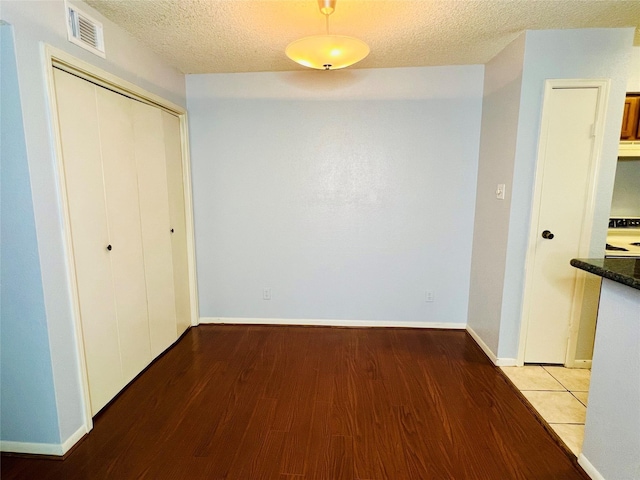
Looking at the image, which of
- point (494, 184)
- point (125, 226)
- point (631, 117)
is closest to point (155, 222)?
point (125, 226)

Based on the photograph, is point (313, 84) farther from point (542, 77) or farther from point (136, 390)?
point (136, 390)

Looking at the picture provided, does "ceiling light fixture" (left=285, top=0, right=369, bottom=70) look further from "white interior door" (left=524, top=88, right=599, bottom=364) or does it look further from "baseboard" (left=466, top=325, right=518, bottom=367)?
"baseboard" (left=466, top=325, right=518, bottom=367)

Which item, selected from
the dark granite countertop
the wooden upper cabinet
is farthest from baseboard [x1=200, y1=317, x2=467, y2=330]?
the wooden upper cabinet

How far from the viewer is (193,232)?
120 inches

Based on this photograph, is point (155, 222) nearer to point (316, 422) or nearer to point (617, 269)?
point (316, 422)

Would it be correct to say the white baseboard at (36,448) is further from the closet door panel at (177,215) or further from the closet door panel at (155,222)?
the closet door panel at (177,215)

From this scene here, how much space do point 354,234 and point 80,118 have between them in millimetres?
2231

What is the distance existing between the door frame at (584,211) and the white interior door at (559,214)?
0.05 feet

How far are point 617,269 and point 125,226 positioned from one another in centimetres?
277

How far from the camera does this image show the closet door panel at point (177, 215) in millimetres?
2662

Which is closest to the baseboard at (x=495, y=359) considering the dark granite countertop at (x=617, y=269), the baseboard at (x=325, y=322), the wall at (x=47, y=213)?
the baseboard at (x=325, y=322)

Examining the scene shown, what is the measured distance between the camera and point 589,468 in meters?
1.46

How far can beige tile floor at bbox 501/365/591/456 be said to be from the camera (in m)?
1.76

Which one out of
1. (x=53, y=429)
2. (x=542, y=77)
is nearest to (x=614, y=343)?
(x=542, y=77)
